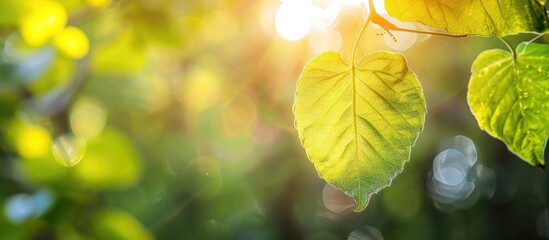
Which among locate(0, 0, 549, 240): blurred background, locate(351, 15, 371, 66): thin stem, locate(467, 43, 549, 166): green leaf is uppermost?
locate(351, 15, 371, 66): thin stem

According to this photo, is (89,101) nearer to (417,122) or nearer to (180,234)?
(180,234)

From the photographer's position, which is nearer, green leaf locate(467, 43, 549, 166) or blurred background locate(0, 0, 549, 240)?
green leaf locate(467, 43, 549, 166)

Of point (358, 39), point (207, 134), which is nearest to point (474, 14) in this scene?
point (358, 39)

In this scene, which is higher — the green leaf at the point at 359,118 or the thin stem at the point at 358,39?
the thin stem at the point at 358,39

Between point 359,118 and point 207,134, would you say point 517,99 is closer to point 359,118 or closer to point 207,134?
point 359,118

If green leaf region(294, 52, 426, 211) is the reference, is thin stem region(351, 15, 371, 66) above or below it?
above
